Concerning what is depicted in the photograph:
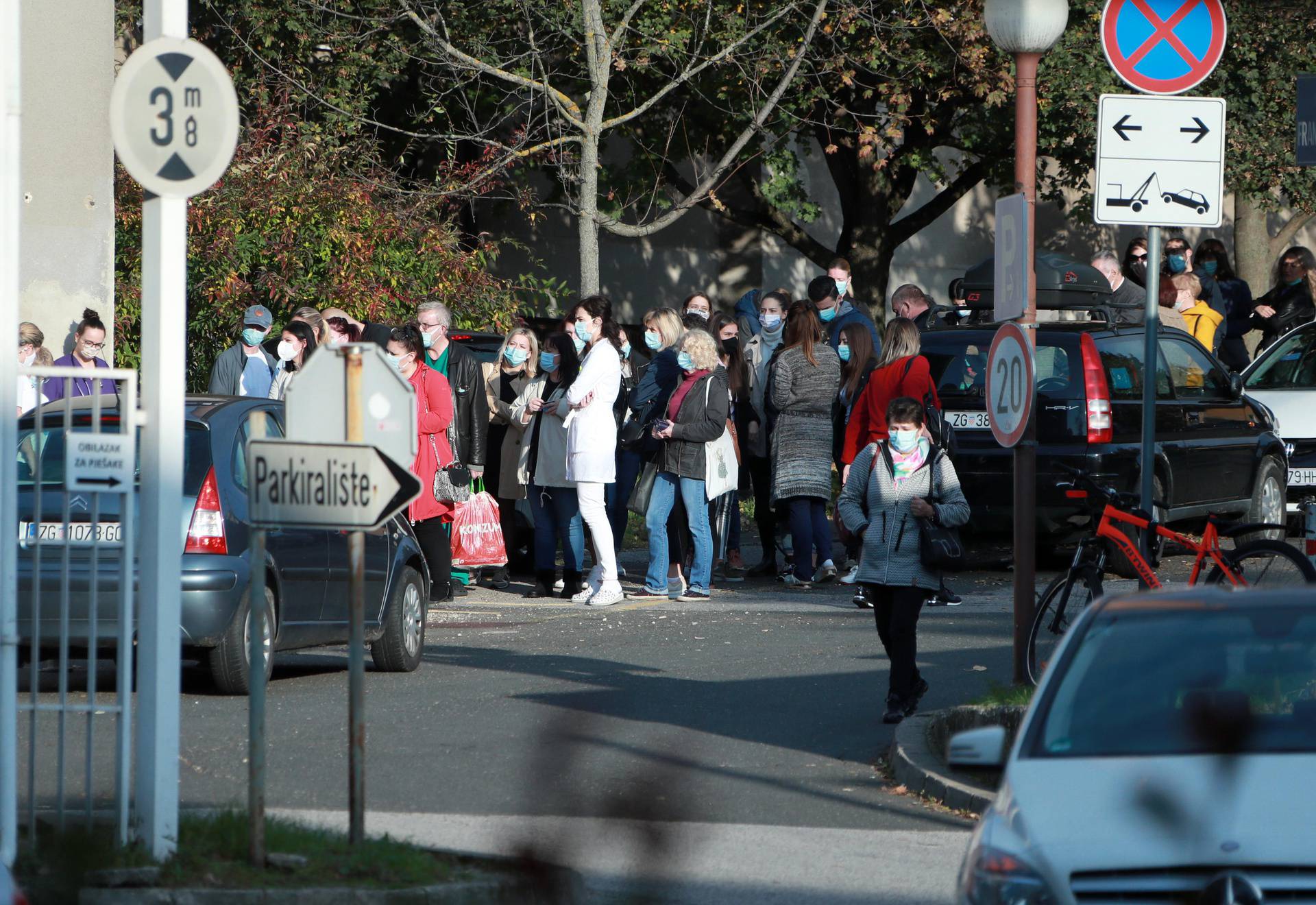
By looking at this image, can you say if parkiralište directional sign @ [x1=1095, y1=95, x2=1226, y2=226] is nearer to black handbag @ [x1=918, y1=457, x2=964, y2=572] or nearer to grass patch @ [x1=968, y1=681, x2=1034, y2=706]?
black handbag @ [x1=918, y1=457, x2=964, y2=572]

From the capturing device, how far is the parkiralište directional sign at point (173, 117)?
5340 mm

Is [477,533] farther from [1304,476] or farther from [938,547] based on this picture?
[1304,476]

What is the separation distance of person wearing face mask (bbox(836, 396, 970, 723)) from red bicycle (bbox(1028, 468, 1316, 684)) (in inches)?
Answer: 22.2

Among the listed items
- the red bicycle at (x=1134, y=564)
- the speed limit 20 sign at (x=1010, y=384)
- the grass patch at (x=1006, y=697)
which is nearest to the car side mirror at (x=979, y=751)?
the grass patch at (x=1006, y=697)

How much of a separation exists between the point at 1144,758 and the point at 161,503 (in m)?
4.30

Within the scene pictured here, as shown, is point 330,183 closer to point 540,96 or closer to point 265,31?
point 540,96

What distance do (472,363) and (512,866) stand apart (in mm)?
13212

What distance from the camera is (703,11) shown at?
23.0 meters

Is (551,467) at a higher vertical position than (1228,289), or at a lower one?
lower

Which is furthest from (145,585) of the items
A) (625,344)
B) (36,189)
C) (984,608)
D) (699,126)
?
(699,126)

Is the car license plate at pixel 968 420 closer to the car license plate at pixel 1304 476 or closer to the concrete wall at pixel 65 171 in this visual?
the car license plate at pixel 1304 476

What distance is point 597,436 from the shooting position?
13500 millimetres

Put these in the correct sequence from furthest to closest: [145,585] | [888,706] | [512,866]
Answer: [888,706], [145,585], [512,866]

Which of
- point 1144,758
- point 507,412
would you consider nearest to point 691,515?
point 507,412
